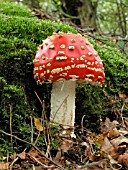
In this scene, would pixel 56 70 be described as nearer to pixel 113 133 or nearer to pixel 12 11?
pixel 113 133

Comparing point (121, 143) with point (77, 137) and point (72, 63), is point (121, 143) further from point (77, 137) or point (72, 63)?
point (72, 63)

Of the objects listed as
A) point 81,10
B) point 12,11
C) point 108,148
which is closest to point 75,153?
point 108,148

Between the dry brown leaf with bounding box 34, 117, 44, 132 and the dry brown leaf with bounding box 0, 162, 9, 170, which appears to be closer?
the dry brown leaf with bounding box 0, 162, 9, 170

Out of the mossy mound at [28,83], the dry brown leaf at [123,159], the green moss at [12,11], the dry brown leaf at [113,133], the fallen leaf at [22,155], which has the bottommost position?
the dry brown leaf at [123,159]

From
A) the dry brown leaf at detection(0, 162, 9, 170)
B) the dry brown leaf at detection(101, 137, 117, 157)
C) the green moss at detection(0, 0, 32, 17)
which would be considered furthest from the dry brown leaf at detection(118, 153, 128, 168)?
the green moss at detection(0, 0, 32, 17)

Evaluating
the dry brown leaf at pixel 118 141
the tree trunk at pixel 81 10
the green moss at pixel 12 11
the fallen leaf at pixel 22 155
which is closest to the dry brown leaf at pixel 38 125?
the fallen leaf at pixel 22 155

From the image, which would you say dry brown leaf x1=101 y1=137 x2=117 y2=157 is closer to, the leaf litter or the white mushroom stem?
the leaf litter

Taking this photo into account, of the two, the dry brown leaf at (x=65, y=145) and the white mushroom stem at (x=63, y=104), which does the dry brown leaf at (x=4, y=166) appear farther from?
the white mushroom stem at (x=63, y=104)
